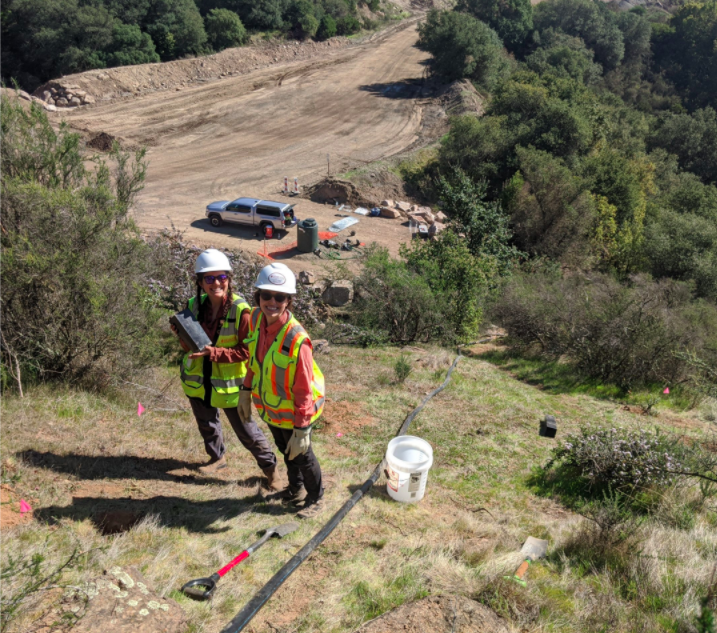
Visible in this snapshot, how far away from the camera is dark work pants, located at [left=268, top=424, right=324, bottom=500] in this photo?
435 centimetres

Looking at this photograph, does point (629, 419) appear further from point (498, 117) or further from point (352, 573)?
point (498, 117)

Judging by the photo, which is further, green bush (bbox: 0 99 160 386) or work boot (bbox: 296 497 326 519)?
green bush (bbox: 0 99 160 386)

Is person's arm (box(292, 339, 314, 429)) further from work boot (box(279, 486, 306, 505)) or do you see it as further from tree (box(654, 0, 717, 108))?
tree (box(654, 0, 717, 108))

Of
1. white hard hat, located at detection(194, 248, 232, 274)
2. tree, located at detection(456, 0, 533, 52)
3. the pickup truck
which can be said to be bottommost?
the pickup truck

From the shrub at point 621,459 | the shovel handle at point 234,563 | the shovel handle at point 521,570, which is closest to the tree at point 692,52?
the shrub at point 621,459

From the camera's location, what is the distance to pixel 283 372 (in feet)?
13.3

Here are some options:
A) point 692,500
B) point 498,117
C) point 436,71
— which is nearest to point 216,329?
point 692,500

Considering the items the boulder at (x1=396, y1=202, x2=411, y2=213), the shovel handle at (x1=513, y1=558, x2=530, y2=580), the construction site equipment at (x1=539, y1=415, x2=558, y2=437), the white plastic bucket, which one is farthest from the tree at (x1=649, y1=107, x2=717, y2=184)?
the shovel handle at (x1=513, y1=558, x2=530, y2=580)

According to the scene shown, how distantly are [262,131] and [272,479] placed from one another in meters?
24.7

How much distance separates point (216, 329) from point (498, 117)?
24400 millimetres

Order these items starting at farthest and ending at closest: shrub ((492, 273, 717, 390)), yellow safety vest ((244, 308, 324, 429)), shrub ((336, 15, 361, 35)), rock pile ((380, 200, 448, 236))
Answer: shrub ((336, 15, 361, 35)) → rock pile ((380, 200, 448, 236)) → shrub ((492, 273, 717, 390)) → yellow safety vest ((244, 308, 324, 429))

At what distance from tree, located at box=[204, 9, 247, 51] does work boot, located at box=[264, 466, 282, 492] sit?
35.1 metres

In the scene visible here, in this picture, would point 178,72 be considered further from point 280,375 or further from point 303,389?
point 303,389

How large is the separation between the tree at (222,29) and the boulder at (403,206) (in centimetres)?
2007
